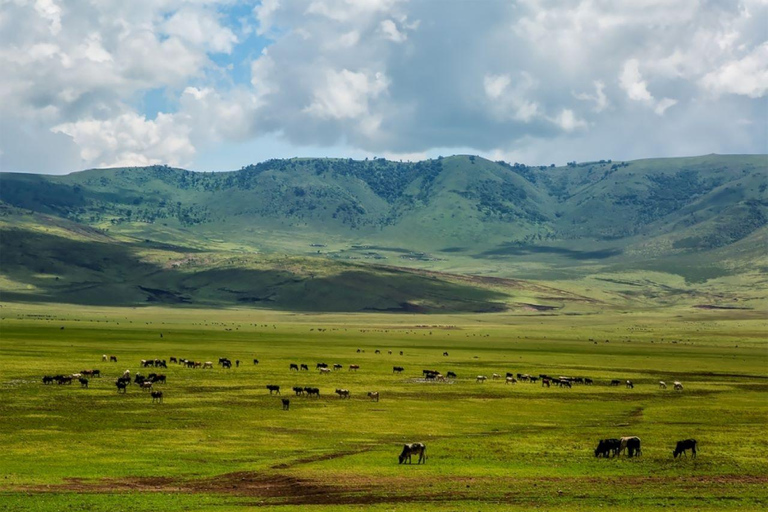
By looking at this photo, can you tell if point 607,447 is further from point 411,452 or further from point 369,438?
point 369,438

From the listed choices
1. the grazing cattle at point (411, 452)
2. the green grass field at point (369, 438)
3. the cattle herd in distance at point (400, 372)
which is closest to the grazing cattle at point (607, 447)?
the cattle herd in distance at point (400, 372)

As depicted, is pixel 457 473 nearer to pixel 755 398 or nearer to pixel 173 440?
pixel 173 440

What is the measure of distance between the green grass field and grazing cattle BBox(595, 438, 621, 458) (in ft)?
2.37

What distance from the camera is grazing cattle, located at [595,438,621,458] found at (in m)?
43.6

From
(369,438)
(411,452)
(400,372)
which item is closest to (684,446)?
(411,452)

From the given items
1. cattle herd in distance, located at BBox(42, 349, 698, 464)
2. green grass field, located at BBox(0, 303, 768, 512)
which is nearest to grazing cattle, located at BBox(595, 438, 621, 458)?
cattle herd in distance, located at BBox(42, 349, 698, 464)

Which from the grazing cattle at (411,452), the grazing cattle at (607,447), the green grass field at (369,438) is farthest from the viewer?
the grazing cattle at (607,447)

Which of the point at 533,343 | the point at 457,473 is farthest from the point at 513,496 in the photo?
the point at 533,343

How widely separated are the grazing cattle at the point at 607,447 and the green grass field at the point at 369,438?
72cm

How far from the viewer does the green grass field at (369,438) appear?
33688 mm

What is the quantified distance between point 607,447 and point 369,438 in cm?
1337

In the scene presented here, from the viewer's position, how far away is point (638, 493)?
34.8 m

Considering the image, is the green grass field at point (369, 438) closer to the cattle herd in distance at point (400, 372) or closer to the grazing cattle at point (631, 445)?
the cattle herd in distance at point (400, 372)

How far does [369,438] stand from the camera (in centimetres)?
4888
